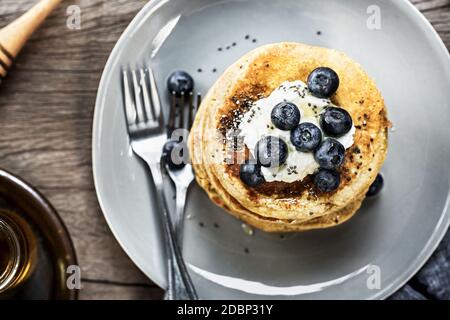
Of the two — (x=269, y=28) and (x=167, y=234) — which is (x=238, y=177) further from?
(x=269, y=28)

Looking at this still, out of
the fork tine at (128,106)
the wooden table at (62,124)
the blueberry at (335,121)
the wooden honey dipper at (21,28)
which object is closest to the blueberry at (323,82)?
the blueberry at (335,121)

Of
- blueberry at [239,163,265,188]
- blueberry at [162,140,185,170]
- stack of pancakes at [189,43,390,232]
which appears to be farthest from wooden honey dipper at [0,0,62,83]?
blueberry at [239,163,265,188]

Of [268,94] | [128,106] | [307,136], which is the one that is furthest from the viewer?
[128,106]

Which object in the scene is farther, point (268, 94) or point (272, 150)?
point (268, 94)

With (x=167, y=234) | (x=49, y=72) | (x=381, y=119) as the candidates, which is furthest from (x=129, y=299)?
(x=381, y=119)

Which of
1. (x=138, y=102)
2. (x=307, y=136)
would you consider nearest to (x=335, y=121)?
(x=307, y=136)

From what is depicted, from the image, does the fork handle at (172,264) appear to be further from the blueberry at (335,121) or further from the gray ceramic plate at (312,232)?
the blueberry at (335,121)

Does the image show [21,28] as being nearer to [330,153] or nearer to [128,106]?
[128,106]
